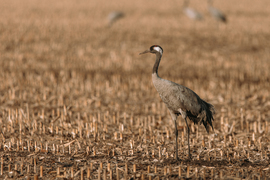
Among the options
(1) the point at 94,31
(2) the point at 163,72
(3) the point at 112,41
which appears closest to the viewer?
(2) the point at 163,72

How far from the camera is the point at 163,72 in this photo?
49.2ft

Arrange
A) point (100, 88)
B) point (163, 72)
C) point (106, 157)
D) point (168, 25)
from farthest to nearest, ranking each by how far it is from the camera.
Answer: point (168, 25)
point (163, 72)
point (100, 88)
point (106, 157)

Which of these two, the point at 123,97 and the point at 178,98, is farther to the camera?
the point at 123,97

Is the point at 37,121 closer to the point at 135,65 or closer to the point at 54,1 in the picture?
the point at 135,65

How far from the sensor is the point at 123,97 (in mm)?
11336

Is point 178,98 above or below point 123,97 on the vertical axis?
below

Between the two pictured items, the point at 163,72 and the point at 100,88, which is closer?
the point at 100,88

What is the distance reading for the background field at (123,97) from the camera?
620 centimetres

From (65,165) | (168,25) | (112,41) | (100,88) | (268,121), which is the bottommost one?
(65,165)

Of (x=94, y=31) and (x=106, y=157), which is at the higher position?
(x=94, y=31)

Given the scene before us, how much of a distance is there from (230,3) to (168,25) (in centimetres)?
1591

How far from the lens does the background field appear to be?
6.20m

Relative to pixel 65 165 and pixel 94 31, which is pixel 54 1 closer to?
pixel 94 31

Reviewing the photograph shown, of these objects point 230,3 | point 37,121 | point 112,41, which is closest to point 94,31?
point 112,41
